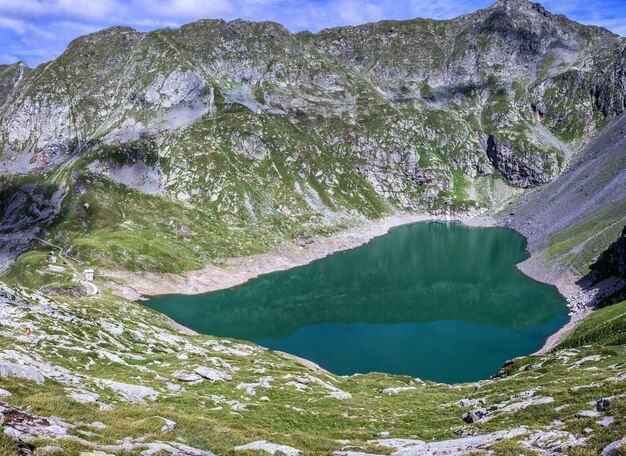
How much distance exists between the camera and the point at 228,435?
84.6 ft

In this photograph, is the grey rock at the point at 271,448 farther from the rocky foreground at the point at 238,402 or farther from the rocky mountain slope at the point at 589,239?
the rocky mountain slope at the point at 589,239

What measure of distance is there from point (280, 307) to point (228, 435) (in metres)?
109

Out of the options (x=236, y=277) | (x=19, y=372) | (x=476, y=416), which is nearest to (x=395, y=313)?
(x=236, y=277)

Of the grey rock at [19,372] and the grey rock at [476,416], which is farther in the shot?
the grey rock at [476,416]

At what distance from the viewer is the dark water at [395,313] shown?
93688 millimetres

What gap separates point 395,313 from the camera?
125m

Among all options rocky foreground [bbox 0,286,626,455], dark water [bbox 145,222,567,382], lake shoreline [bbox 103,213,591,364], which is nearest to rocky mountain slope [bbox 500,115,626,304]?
lake shoreline [bbox 103,213,591,364]

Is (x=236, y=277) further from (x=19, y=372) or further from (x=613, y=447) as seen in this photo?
(x=613, y=447)

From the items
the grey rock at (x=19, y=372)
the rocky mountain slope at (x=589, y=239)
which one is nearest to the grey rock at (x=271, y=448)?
the grey rock at (x=19, y=372)

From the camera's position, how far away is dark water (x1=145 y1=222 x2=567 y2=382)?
93688 mm

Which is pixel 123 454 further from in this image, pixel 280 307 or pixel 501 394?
pixel 280 307

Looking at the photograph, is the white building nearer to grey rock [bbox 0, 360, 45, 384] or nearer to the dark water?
the dark water

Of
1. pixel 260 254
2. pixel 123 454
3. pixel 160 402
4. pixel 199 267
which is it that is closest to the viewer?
pixel 123 454

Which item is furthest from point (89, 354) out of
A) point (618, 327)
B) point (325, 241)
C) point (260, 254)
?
point (325, 241)
